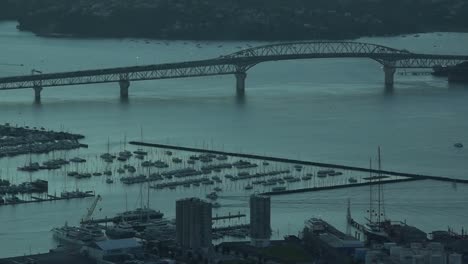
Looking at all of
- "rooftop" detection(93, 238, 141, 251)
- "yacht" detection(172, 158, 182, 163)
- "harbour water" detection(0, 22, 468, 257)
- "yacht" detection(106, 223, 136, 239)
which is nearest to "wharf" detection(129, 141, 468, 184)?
"harbour water" detection(0, 22, 468, 257)

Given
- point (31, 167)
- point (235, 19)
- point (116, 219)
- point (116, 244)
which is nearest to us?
point (116, 244)

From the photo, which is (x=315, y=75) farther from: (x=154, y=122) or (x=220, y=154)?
(x=220, y=154)

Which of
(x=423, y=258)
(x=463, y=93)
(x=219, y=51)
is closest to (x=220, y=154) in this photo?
(x=423, y=258)

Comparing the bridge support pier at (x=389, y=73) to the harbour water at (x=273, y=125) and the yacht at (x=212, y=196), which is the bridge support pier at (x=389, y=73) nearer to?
the harbour water at (x=273, y=125)

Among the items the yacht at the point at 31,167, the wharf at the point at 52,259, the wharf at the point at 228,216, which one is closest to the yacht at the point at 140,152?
the yacht at the point at 31,167

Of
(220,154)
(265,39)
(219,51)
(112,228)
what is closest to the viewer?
(112,228)

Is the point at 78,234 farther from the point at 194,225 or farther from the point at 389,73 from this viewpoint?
the point at 389,73

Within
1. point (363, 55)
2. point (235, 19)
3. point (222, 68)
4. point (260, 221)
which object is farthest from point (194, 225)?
point (235, 19)
